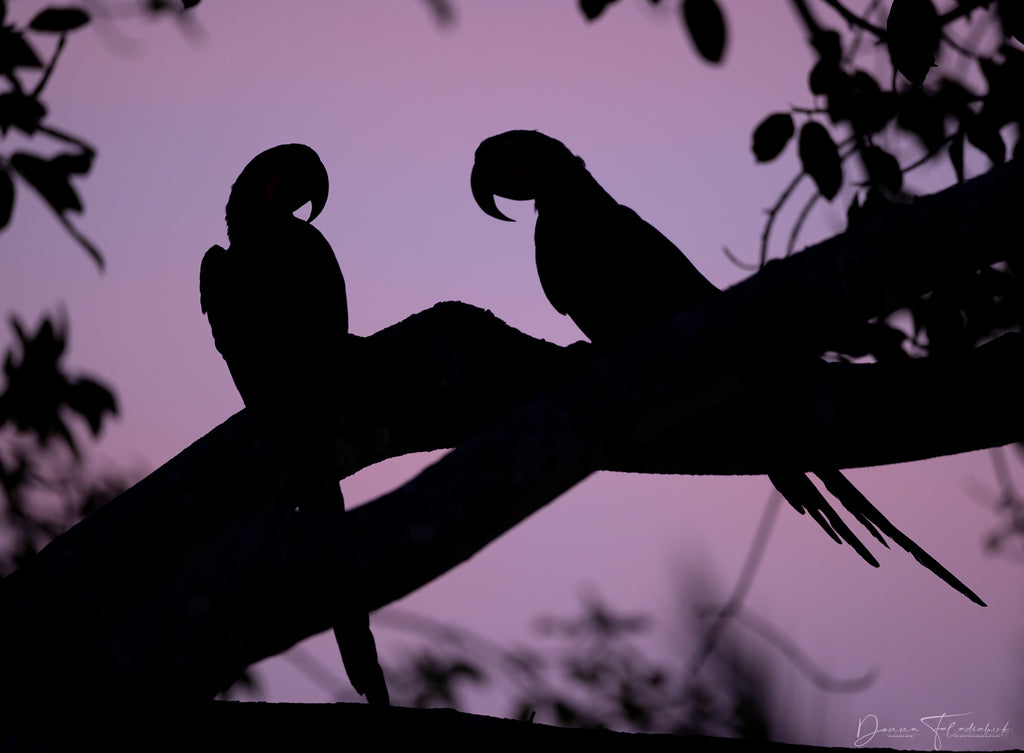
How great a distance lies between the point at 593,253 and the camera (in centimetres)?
346

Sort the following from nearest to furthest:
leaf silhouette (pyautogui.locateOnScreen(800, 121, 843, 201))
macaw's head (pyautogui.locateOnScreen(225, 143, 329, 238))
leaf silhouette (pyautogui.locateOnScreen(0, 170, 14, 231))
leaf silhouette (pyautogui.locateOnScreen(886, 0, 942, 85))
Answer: leaf silhouette (pyautogui.locateOnScreen(886, 0, 942, 85)), leaf silhouette (pyautogui.locateOnScreen(0, 170, 14, 231)), leaf silhouette (pyautogui.locateOnScreen(800, 121, 843, 201)), macaw's head (pyautogui.locateOnScreen(225, 143, 329, 238))

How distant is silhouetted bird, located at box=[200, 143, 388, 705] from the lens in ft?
11.0

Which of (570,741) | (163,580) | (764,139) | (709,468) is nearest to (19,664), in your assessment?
(163,580)

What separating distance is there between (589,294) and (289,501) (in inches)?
63.0

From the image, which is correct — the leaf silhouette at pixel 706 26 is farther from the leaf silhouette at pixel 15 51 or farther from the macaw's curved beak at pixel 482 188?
the macaw's curved beak at pixel 482 188

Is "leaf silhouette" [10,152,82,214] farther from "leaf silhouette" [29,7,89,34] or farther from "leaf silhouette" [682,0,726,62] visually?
"leaf silhouette" [682,0,726,62]

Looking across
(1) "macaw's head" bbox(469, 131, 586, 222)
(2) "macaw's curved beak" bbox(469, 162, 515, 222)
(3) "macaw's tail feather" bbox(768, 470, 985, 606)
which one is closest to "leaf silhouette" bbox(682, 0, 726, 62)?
(3) "macaw's tail feather" bbox(768, 470, 985, 606)

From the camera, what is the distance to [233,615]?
1.27m

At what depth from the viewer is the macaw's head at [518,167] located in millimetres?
3787

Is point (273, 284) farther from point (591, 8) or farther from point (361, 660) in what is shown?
point (591, 8)

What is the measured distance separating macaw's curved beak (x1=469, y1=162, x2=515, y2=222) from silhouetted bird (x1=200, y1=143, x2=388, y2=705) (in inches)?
25.8

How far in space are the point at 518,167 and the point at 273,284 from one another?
40.3 inches

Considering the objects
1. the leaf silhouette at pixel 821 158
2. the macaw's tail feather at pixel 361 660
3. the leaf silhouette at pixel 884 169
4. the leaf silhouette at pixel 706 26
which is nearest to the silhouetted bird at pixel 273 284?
the macaw's tail feather at pixel 361 660

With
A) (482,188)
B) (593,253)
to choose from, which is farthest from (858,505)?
(482,188)
